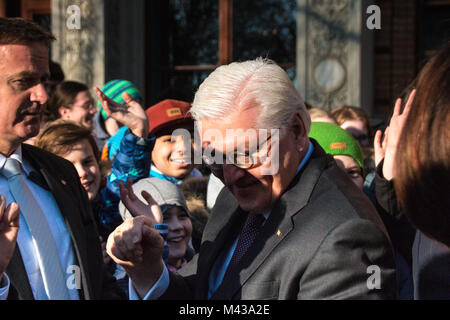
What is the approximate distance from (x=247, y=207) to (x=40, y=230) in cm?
88

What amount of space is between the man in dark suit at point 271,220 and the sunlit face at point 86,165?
4.21 feet

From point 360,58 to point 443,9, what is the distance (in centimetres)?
177

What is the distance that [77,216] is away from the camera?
8.76 ft

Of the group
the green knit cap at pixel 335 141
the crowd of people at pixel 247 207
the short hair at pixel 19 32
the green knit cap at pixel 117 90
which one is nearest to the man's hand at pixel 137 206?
the crowd of people at pixel 247 207

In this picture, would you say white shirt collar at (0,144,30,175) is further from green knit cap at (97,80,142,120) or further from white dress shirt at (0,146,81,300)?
green knit cap at (97,80,142,120)

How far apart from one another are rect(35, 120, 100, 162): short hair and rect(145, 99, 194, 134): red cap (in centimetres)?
57

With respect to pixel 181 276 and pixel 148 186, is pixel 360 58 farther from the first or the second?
pixel 181 276

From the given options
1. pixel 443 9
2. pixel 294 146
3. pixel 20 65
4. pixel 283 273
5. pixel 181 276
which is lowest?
pixel 181 276

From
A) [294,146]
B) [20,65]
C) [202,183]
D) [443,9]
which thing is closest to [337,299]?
[294,146]

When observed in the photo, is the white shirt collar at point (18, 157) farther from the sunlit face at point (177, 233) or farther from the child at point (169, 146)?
the child at point (169, 146)

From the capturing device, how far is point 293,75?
25.2ft

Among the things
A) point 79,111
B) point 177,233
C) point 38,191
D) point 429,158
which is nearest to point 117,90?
point 79,111

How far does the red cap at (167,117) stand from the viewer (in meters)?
4.00

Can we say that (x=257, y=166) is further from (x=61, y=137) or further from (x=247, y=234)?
(x=61, y=137)
